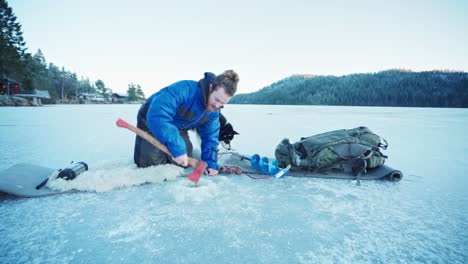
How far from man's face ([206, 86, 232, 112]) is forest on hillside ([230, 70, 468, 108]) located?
5646 cm

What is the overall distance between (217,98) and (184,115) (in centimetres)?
41

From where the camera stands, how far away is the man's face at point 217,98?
70.7 inches

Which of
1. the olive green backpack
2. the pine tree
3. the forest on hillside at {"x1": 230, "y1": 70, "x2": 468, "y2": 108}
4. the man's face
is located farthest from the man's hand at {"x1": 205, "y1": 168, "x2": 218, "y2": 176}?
the forest on hillside at {"x1": 230, "y1": 70, "x2": 468, "y2": 108}

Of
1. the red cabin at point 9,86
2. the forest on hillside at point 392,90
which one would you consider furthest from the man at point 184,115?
the forest on hillside at point 392,90

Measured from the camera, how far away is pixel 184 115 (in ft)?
6.70

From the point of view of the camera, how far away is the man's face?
70.7 inches

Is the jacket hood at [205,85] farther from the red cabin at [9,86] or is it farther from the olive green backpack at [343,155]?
the red cabin at [9,86]

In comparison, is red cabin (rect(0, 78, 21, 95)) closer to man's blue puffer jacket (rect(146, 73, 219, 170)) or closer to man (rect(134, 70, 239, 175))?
man (rect(134, 70, 239, 175))

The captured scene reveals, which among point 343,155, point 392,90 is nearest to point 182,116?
point 343,155

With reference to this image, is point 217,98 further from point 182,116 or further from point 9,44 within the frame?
point 9,44

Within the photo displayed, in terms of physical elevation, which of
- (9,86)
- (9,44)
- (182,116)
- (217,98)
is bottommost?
(182,116)

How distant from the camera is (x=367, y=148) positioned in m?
2.25

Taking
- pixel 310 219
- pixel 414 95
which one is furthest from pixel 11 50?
pixel 414 95

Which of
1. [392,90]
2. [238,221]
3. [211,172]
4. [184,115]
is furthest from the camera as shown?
[392,90]
